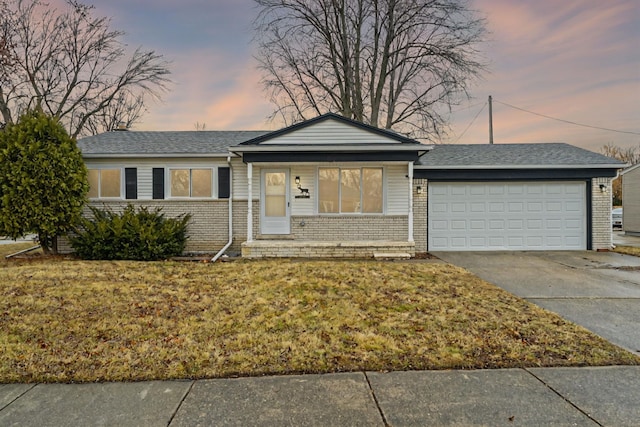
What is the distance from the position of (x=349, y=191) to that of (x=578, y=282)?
607 cm

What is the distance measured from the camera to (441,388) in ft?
10.1

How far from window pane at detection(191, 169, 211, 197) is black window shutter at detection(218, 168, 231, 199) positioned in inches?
13.9

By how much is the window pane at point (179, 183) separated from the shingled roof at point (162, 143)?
2.01 feet

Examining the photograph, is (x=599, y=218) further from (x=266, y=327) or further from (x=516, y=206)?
(x=266, y=327)

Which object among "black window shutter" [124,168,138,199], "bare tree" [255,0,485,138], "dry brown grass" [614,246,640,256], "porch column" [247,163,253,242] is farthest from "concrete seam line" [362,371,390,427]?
"bare tree" [255,0,485,138]

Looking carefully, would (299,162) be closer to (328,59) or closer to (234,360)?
(234,360)

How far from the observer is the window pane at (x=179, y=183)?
11.0 m

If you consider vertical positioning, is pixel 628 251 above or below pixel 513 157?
below

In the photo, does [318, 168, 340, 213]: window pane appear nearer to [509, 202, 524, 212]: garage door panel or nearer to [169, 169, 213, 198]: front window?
[169, 169, 213, 198]: front window

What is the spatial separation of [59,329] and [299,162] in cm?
695

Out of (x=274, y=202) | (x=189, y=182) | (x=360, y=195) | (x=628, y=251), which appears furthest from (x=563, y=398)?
(x=628, y=251)

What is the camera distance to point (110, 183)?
11.0 m

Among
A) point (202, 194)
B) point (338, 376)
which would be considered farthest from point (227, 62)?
point (338, 376)

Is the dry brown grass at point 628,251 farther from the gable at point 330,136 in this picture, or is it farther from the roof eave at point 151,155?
the roof eave at point 151,155
